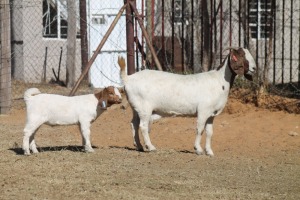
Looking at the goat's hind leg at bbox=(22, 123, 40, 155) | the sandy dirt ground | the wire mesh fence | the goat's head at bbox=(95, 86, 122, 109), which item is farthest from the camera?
the wire mesh fence

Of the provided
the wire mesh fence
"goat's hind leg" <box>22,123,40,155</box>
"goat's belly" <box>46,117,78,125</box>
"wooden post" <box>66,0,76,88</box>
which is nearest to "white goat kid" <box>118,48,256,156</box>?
"goat's belly" <box>46,117,78,125</box>

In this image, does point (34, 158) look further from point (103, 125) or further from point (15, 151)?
point (103, 125)

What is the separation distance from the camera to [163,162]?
10258 millimetres

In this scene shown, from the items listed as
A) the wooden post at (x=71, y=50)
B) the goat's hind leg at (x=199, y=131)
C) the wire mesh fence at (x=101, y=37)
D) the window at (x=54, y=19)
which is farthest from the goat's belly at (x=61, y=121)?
the window at (x=54, y=19)

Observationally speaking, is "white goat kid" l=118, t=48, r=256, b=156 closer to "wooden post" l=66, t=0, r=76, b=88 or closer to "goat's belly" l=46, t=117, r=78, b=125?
"goat's belly" l=46, t=117, r=78, b=125

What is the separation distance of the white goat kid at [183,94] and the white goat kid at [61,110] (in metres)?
0.37

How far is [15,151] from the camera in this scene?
11.0 metres

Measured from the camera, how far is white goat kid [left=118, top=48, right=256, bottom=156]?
36.0 ft

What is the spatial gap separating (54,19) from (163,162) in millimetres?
15207

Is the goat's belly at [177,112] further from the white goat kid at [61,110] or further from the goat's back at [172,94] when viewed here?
the white goat kid at [61,110]

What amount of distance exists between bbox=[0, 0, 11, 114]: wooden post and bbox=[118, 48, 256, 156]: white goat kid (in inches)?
183

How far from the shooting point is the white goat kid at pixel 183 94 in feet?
36.0

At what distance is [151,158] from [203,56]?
17.9ft

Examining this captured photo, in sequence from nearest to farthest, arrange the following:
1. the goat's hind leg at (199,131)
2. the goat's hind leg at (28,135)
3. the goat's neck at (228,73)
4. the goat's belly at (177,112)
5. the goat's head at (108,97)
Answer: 1. the goat's hind leg at (28,135)
2. the goat's head at (108,97)
3. the goat's hind leg at (199,131)
4. the goat's belly at (177,112)
5. the goat's neck at (228,73)
